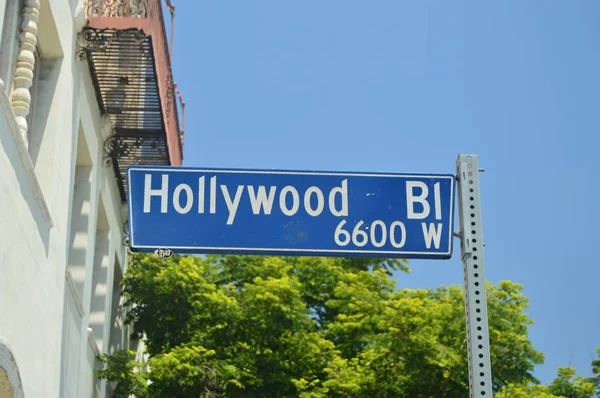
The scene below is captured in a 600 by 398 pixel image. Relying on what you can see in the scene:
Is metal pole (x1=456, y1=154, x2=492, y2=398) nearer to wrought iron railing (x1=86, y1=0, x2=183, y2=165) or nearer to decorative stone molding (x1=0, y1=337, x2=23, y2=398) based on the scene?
decorative stone molding (x1=0, y1=337, x2=23, y2=398)

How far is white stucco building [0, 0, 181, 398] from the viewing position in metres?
10.3

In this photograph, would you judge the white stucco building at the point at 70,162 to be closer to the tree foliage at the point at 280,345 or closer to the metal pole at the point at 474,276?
the tree foliage at the point at 280,345

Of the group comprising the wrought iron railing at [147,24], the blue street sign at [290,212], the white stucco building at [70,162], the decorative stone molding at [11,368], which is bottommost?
the decorative stone molding at [11,368]

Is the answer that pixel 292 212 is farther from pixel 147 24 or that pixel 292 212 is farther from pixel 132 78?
pixel 132 78

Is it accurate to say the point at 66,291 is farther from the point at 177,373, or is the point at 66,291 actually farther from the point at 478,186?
the point at 478,186

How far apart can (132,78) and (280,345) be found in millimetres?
5315

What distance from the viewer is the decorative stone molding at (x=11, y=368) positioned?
31.0 feet

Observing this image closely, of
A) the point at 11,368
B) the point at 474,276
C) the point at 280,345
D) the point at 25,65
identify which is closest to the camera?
the point at 474,276

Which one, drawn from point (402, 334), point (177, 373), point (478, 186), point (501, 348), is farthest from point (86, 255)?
point (478, 186)

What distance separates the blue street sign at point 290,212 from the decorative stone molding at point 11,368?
2.89 metres

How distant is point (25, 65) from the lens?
11.4 meters

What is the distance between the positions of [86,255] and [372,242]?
8833mm

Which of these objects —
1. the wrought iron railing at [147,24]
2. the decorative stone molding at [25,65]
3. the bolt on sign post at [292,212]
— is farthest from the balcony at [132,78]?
the bolt on sign post at [292,212]

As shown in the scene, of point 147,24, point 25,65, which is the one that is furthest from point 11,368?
point 147,24
